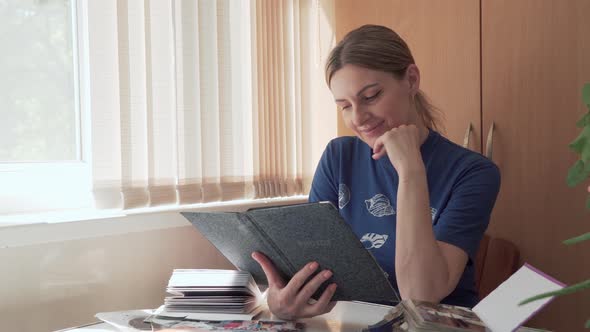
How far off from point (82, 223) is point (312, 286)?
0.65m

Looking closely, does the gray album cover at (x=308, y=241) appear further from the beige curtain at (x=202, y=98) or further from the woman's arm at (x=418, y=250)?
the beige curtain at (x=202, y=98)

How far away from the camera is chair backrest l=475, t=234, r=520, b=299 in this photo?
1.69 m

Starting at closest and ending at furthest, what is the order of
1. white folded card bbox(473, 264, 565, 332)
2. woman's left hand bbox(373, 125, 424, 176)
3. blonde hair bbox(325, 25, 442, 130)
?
white folded card bbox(473, 264, 565, 332) → woman's left hand bbox(373, 125, 424, 176) → blonde hair bbox(325, 25, 442, 130)

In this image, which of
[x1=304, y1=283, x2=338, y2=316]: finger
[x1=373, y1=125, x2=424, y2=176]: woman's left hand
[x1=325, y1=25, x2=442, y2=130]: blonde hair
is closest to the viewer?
[x1=304, y1=283, x2=338, y2=316]: finger

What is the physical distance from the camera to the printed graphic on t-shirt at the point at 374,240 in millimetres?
1357

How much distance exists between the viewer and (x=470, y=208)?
1238mm

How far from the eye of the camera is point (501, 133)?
1.79m

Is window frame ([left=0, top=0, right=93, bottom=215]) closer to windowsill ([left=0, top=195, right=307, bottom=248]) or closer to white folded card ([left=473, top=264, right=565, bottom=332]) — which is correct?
windowsill ([left=0, top=195, right=307, bottom=248])

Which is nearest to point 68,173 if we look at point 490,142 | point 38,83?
point 38,83

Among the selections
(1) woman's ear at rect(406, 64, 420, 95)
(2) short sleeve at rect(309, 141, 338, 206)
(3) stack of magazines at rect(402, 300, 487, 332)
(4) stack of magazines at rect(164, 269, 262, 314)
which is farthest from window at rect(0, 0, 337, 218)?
(3) stack of magazines at rect(402, 300, 487, 332)

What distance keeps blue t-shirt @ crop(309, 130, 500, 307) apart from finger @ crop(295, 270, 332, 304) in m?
0.32

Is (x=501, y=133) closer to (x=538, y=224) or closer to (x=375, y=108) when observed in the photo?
(x=538, y=224)

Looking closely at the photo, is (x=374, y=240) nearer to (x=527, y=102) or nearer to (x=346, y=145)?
(x=346, y=145)

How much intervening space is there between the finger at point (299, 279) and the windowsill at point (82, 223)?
598 mm
